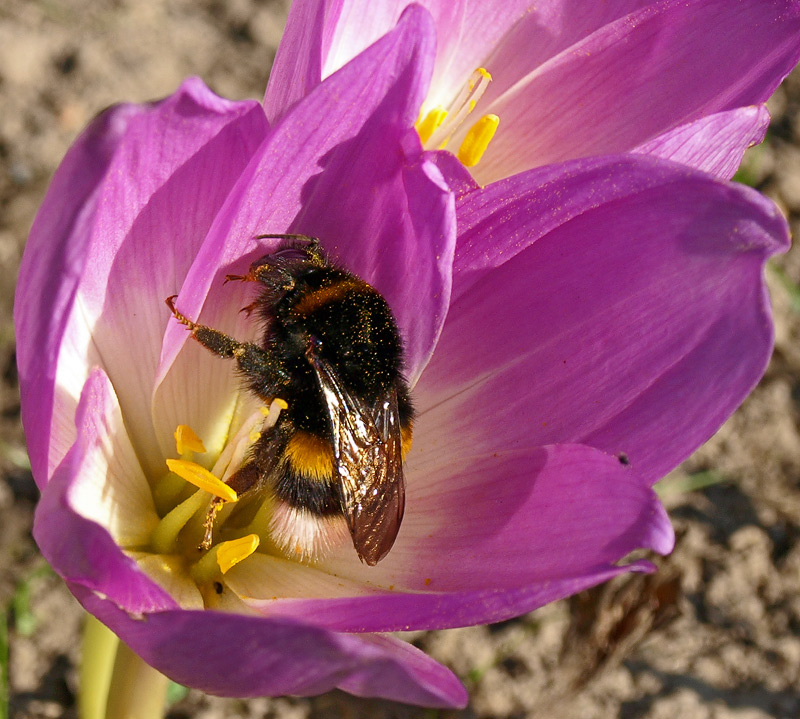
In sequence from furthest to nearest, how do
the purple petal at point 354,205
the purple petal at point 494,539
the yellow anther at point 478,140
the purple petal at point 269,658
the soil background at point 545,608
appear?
the soil background at point 545,608 < the yellow anther at point 478,140 < the purple petal at point 354,205 < the purple petal at point 494,539 < the purple petal at point 269,658

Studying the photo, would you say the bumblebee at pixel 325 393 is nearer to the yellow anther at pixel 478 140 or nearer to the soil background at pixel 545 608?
the yellow anther at pixel 478 140

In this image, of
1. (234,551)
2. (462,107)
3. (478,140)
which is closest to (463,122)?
(462,107)

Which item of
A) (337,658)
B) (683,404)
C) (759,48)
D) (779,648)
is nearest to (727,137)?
(759,48)

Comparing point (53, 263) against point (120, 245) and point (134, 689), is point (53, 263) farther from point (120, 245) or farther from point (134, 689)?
point (134, 689)

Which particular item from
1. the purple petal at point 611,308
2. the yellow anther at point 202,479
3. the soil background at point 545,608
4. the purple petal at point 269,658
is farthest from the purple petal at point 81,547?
the soil background at point 545,608

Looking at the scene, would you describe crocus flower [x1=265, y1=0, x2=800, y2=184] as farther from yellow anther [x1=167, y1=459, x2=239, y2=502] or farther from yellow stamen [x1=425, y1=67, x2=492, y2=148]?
yellow anther [x1=167, y1=459, x2=239, y2=502]

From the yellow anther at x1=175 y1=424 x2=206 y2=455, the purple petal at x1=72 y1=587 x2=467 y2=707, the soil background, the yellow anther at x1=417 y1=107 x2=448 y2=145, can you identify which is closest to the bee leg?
the yellow anther at x1=175 y1=424 x2=206 y2=455
